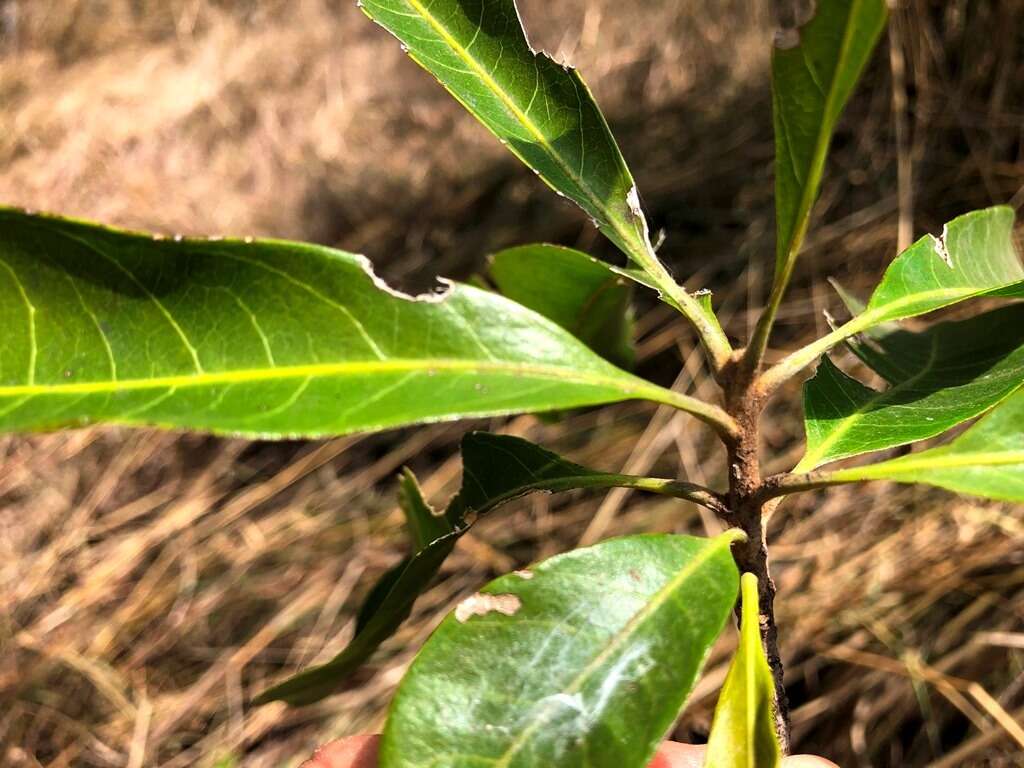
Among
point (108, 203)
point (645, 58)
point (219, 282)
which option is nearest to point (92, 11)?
point (108, 203)

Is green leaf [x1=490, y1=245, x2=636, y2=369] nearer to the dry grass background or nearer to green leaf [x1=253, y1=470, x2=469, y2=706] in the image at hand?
green leaf [x1=253, y1=470, x2=469, y2=706]

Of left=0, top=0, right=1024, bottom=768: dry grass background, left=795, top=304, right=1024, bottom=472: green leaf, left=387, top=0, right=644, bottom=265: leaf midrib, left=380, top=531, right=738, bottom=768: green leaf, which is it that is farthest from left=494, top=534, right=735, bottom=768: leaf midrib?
left=0, top=0, right=1024, bottom=768: dry grass background

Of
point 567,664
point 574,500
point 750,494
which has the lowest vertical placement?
point 574,500

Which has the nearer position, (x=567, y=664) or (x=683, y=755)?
(x=567, y=664)

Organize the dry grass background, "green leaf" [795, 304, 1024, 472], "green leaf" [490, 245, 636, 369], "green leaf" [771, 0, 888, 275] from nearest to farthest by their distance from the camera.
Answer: "green leaf" [771, 0, 888, 275], "green leaf" [795, 304, 1024, 472], "green leaf" [490, 245, 636, 369], the dry grass background

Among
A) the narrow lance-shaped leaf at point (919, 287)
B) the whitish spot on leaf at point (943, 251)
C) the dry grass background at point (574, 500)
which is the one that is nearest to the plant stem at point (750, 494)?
the narrow lance-shaped leaf at point (919, 287)

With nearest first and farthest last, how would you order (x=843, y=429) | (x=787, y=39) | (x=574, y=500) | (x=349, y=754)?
1. (x=787, y=39)
2. (x=843, y=429)
3. (x=349, y=754)
4. (x=574, y=500)

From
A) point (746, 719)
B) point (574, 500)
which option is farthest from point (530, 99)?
point (574, 500)

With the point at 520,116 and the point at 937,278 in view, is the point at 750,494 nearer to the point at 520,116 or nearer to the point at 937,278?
the point at 937,278
